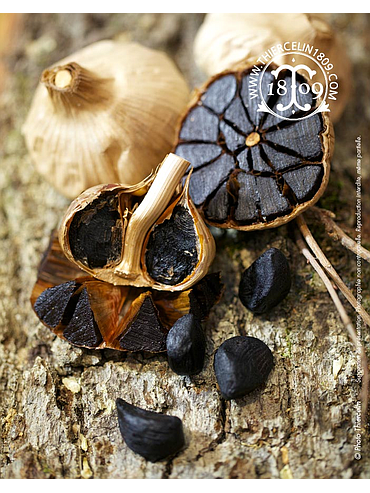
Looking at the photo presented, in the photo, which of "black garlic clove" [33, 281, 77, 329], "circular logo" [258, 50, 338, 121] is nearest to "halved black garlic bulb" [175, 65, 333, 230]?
"circular logo" [258, 50, 338, 121]

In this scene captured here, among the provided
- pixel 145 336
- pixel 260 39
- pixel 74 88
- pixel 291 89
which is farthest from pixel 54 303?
pixel 260 39

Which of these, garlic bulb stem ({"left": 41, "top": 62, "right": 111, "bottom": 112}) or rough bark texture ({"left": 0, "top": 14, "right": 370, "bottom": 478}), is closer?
rough bark texture ({"left": 0, "top": 14, "right": 370, "bottom": 478})

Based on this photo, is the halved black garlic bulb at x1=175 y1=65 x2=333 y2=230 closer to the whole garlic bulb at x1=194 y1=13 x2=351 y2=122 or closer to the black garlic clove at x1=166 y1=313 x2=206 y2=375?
the whole garlic bulb at x1=194 y1=13 x2=351 y2=122

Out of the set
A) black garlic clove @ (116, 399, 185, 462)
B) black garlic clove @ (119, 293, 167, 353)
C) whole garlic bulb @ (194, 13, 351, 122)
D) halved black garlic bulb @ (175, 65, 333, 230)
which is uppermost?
whole garlic bulb @ (194, 13, 351, 122)

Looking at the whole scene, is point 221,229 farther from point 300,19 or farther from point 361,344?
point 300,19
